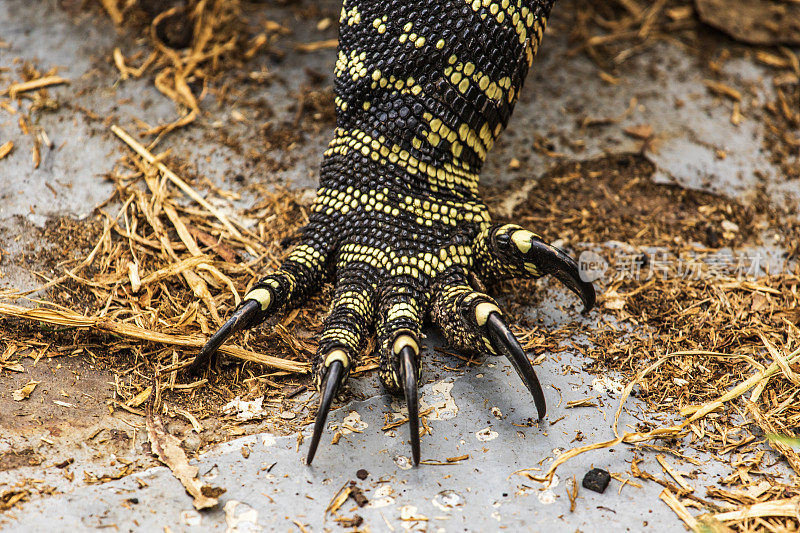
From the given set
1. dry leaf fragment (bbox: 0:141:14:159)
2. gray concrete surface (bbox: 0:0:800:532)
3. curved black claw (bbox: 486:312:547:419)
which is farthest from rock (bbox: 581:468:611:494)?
dry leaf fragment (bbox: 0:141:14:159)

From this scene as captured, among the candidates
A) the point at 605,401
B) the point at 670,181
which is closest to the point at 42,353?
the point at 605,401

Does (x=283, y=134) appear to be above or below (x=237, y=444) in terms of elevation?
above

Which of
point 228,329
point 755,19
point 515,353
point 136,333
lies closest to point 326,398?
point 228,329

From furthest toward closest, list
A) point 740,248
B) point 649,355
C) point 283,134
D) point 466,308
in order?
point 283,134 → point 740,248 → point 649,355 → point 466,308

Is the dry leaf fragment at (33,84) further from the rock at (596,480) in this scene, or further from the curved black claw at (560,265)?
the rock at (596,480)

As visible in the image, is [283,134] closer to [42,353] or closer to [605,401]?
[42,353]

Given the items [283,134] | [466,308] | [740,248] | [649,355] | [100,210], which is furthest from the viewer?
[283,134]

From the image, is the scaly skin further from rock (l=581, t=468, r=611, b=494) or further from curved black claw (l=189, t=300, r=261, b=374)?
rock (l=581, t=468, r=611, b=494)
